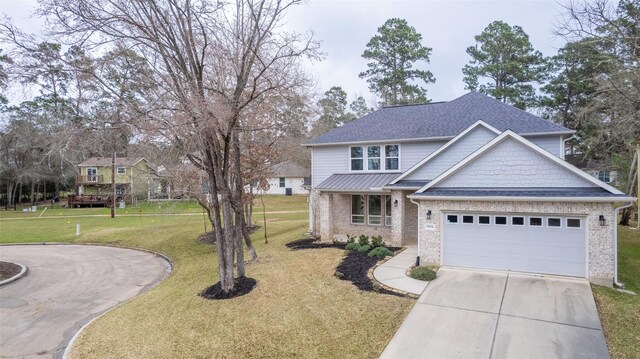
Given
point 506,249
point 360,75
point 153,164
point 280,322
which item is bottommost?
point 280,322

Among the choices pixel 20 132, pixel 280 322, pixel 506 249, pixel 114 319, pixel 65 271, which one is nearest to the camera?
pixel 280 322

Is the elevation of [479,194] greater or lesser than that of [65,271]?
greater

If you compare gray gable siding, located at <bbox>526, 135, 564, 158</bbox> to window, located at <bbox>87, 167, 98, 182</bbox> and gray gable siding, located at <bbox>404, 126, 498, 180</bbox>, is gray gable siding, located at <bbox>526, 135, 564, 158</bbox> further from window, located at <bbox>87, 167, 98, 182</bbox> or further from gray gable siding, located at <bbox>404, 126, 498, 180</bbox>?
window, located at <bbox>87, 167, 98, 182</bbox>

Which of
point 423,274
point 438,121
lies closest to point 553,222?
point 423,274

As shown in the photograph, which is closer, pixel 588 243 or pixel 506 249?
pixel 588 243

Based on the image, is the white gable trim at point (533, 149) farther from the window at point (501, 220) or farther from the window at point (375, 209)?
the window at point (375, 209)

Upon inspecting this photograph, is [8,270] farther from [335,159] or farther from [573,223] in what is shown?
[573,223]

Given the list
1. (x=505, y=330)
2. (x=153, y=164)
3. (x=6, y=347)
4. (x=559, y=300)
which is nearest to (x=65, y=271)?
(x=153, y=164)

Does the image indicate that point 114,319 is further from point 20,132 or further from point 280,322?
point 20,132
